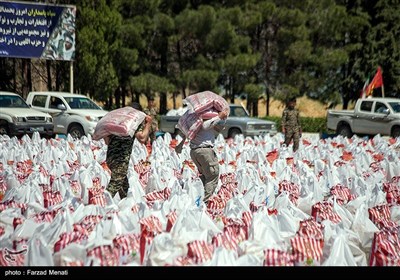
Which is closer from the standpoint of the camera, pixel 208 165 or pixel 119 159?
pixel 119 159

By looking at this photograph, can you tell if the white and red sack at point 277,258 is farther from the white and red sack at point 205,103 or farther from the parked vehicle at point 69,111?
the parked vehicle at point 69,111

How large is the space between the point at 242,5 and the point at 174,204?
2765 centimetres

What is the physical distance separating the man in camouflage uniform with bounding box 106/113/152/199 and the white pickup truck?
53.5ft

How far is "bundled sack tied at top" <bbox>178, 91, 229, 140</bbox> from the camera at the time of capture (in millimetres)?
7516

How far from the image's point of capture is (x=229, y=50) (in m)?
30.8

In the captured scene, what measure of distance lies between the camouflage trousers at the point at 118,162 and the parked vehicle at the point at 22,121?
11.4m

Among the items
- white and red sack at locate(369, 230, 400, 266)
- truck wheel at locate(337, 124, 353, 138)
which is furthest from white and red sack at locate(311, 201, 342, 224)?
truck wheel at locate(337, 124, 353, 138)

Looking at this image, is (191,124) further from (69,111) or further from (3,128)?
(69,111)

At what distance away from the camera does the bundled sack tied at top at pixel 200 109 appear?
7516 millimetres

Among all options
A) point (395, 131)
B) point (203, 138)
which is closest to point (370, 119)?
point (395, 131)

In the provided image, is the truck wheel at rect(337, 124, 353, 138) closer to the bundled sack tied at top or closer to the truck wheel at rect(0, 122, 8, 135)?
the truck wheel at rect(0, 122, 8, 135)

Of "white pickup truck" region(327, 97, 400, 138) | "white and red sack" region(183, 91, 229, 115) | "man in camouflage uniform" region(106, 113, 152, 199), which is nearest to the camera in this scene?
"man in camouflage uniform" region(106, 113, 152, 199)

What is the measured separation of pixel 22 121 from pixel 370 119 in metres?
12.1
